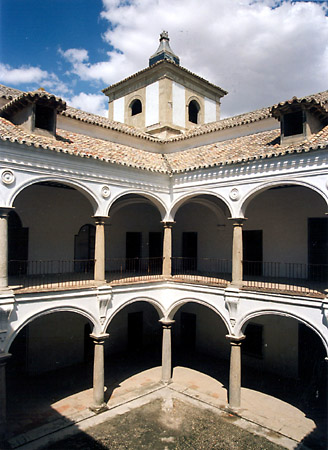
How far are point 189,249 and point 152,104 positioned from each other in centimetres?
832

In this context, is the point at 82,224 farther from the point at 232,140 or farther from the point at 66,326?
the point at 232,140

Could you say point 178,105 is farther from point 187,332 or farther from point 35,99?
point 187,332

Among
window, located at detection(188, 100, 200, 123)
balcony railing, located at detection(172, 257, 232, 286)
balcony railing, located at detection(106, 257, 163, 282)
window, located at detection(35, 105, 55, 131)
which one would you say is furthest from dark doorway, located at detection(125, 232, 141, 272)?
window, located at detection(188, 100, 200, 123)

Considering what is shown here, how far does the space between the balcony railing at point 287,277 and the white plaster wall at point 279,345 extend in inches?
69.8

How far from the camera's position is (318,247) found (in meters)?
13.5

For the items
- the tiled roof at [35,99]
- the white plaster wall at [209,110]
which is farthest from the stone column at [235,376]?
the white plaster wall at [209,110]

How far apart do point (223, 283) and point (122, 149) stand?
6651 mm

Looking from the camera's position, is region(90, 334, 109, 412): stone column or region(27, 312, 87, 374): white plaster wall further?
region(27, 312, 87, 374): white plaster wall

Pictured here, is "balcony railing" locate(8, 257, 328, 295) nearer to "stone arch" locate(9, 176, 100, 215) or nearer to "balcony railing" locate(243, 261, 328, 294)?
"balcony railing" locate(243, 261, 328, 294)

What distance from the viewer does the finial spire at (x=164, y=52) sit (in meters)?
20.7

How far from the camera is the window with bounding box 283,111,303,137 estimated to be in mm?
11703

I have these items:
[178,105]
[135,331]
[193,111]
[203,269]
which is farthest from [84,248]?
[193,111]

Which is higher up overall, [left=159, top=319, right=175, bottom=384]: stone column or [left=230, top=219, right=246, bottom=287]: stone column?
[left=230, top=219, right=246, bottom=287]: stone column

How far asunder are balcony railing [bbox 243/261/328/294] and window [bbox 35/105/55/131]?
827 cm
